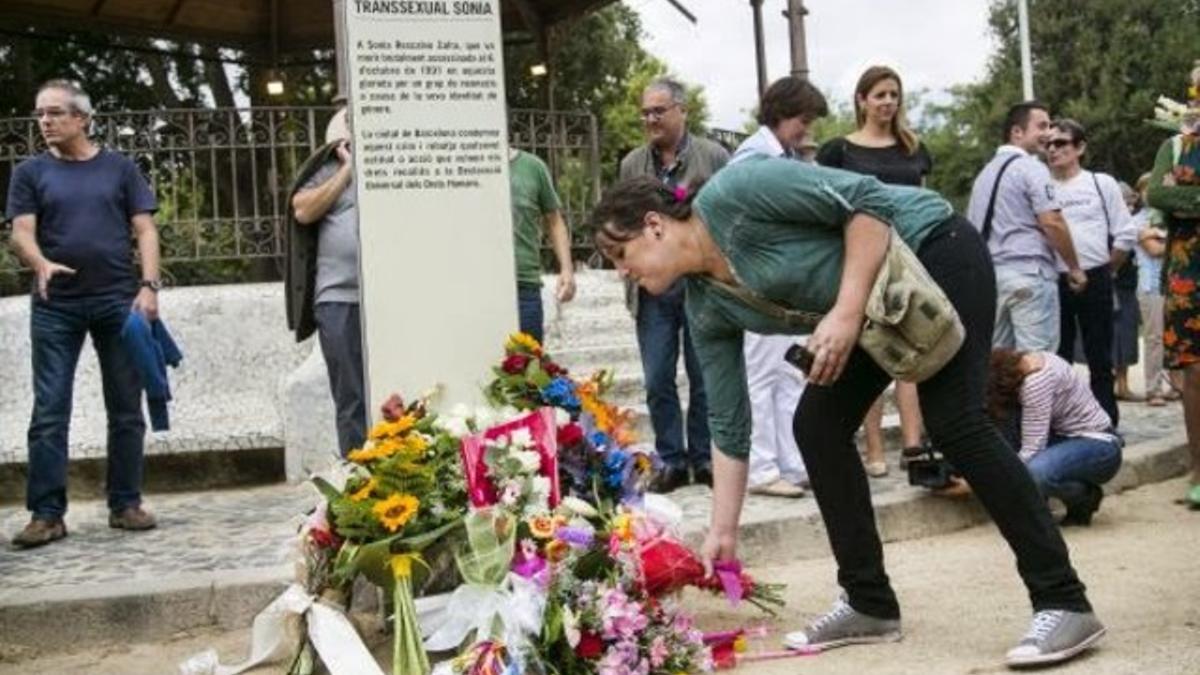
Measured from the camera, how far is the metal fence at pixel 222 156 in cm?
891

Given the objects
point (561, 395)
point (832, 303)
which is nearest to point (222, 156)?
point (561, 395)

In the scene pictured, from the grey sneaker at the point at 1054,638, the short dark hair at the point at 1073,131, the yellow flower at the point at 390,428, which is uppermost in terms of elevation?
the short dark hair at the point at 1073,131

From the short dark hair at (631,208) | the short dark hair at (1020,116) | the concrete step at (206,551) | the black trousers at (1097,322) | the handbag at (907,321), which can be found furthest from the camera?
the black trousers at (1097,322)

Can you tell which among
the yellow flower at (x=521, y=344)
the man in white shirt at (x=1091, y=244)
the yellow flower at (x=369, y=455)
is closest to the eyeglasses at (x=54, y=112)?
the yellow flower at (x=521, y=344)

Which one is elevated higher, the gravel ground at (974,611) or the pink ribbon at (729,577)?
the pink ribbon at (729,577)

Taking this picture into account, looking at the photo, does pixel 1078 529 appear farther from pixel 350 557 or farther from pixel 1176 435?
pixel 350 557

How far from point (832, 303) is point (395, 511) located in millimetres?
1258

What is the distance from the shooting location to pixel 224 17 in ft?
43.8

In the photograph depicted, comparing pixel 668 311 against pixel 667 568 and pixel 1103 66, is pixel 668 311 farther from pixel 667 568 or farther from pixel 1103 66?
pixel 1103 66

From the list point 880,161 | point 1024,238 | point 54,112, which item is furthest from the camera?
point 1024,238

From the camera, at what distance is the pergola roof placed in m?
12.1

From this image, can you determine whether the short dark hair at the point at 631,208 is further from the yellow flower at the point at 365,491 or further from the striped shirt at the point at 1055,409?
the striped shirt at the point at 1055,409

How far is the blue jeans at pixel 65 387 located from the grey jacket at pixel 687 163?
2049 millimetres

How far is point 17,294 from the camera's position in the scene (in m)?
9.45
